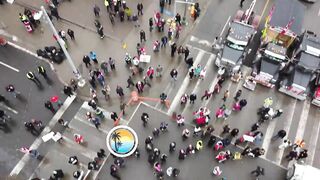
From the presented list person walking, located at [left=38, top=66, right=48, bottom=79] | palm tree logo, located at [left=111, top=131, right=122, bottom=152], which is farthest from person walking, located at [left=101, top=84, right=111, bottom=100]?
person walking, located at [left=38, top=66, right=48, bottom=79]

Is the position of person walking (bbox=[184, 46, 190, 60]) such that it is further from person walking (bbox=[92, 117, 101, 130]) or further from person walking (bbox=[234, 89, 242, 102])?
person walking (bbox=[92, 117, 101, 130])

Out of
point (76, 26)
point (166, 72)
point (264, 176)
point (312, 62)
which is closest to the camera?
point (264, 176)

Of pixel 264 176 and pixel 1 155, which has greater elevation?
pixel 264 176

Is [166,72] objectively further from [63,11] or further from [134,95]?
[63,11]

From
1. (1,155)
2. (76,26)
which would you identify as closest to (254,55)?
(76,26)

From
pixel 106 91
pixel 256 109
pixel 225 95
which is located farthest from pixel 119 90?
pixel 256 109

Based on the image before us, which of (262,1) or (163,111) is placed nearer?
(163,111)
